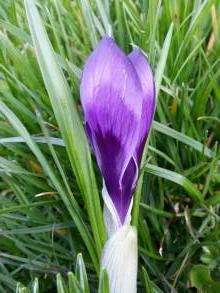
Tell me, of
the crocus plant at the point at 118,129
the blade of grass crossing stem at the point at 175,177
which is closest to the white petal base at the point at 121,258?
the crocus plant at the point at 118,129

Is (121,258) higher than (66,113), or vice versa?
(66,113)

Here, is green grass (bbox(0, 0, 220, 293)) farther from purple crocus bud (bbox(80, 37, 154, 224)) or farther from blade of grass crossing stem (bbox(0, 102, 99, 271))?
purple crocus bud (bbox(80, 37, 154, 224))

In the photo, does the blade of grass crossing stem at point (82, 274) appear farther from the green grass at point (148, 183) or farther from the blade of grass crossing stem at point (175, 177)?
the blade of grass crossing stem at point (175, 177)

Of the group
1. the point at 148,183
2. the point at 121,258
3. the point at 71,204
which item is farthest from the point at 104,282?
the point at 148,183

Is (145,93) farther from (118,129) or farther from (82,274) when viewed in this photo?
(82,274)

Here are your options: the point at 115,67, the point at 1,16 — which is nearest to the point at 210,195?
the point at 115,67

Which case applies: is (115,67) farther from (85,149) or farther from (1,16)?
(1,16)
